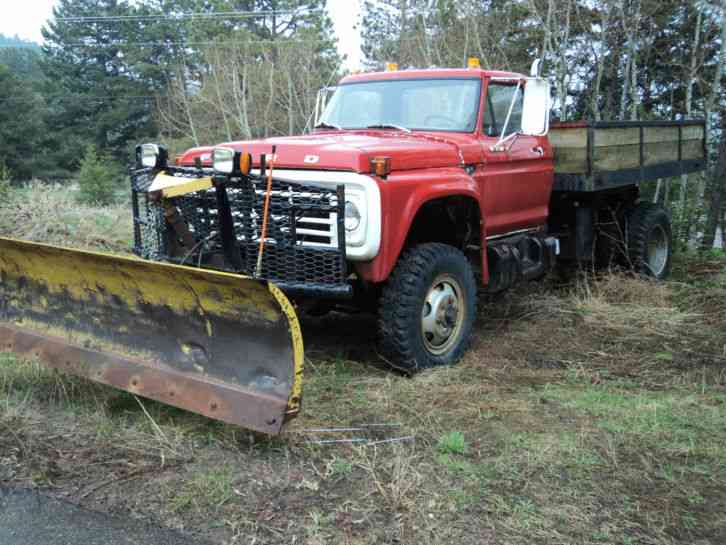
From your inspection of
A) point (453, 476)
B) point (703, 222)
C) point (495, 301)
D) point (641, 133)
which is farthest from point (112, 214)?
point (453, 476)

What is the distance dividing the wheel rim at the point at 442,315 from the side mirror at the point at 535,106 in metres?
1.54

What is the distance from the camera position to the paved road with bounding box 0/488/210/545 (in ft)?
10.2

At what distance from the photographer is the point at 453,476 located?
139 inches

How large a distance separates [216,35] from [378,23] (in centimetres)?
1631

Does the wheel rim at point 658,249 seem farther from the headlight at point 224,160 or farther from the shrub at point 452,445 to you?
the headlight at point 224,160

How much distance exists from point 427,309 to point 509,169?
1.66 meters

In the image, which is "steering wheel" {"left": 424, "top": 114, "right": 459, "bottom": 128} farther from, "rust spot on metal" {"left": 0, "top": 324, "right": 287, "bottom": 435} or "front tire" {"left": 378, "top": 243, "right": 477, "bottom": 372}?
"rust spot on metal" {"left": 0, "top": 324, "right": 287, "bottom": 435}

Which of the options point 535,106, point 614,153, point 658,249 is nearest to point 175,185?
point 535,106

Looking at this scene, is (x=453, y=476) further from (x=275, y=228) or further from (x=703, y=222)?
(x=703, y=222)

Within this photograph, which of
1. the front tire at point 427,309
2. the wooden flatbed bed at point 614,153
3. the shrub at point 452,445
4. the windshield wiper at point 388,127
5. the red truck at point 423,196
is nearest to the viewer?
the shrub at point 452,445

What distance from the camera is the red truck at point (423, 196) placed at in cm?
452

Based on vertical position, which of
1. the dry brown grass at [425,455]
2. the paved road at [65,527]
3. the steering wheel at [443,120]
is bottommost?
the paved road at [65,527]

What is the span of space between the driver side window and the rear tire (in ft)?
8.51

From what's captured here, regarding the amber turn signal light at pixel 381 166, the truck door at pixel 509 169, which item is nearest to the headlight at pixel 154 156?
the amber turn signal light at pixel 381 166
